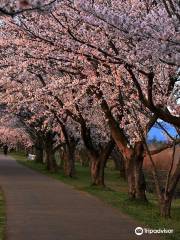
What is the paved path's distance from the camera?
11.2 meters

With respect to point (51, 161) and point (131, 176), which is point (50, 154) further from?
point (131, 176)

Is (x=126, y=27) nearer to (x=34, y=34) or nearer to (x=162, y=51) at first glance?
(x=162, y=51)

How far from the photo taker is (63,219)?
13.7 m

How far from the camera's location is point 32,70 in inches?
830

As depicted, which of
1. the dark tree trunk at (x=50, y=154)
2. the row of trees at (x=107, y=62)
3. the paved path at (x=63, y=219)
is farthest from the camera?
the dark tree trunk at (x=50, y=154)

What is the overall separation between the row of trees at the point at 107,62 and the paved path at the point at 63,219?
220 cm

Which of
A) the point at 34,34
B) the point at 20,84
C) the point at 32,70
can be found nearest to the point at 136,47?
the point at 34,34

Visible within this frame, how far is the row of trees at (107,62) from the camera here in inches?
362

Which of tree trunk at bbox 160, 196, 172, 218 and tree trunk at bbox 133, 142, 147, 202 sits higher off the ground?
tree trunk at bbox 133, 142, 147, 202

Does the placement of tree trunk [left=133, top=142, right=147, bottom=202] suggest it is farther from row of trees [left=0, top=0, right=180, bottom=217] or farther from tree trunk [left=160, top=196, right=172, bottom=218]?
tree trunk [left=160, top=196, right=172, bottom=218]

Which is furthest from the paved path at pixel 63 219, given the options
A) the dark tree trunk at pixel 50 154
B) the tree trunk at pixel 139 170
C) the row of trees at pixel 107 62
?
the dark tree trunk at pixel 50 154

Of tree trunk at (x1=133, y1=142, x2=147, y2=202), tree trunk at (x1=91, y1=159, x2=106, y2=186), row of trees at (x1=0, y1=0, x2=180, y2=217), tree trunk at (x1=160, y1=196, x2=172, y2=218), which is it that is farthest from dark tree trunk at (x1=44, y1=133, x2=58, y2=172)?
tree trunk at (x1=160, y1=196, x2=172, y2=218)

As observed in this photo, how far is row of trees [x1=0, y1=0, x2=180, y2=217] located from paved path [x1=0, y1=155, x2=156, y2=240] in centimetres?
220

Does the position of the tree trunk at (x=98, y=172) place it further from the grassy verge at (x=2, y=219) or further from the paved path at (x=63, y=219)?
the grassy verge at (x=2, y=219)
